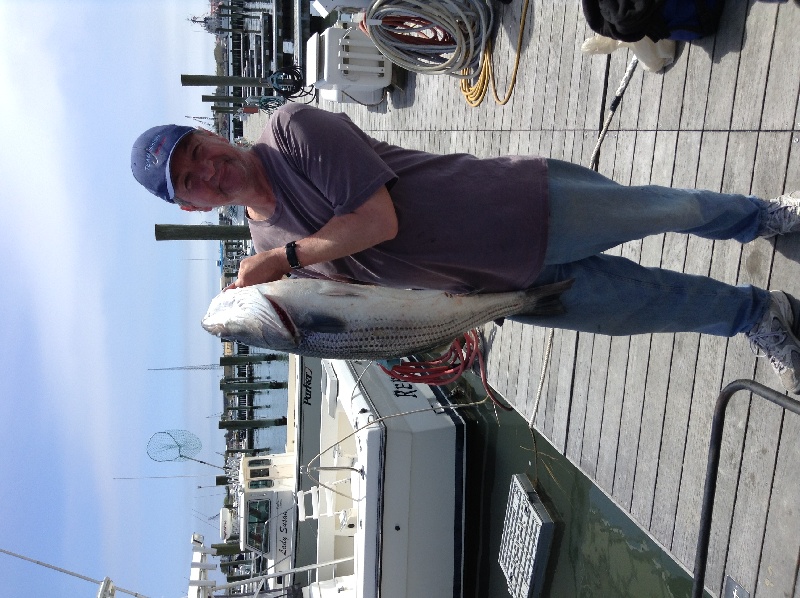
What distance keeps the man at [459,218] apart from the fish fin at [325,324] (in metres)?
0.19

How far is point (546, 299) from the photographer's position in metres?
2.24

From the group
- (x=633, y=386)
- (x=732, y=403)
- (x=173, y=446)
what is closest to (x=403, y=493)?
(x=633, y=386)

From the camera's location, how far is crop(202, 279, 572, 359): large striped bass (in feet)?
6.66

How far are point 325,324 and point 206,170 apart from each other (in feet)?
2.02

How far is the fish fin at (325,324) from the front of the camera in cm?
207

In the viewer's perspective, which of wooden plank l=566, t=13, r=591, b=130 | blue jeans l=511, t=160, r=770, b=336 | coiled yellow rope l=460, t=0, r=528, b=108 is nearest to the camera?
blue jeans l=511, t=160, r=770, b=336

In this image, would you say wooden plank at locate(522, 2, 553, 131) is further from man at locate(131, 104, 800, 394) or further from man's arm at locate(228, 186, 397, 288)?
man's arm at locate(228, 186, 397, 288)

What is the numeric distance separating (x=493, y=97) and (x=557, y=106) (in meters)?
1.07

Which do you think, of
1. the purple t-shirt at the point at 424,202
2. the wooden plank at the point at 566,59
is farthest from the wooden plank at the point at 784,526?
the wooden plank at the point at 566,59

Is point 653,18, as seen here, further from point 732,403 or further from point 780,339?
point 732,403

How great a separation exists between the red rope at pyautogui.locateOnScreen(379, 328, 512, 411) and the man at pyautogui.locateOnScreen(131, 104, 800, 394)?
3.15 meters

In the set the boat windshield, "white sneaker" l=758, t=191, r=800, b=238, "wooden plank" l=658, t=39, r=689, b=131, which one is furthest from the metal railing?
the boat windshield

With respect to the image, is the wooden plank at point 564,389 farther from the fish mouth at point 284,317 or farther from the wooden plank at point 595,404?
the fish mouth at point 284,317

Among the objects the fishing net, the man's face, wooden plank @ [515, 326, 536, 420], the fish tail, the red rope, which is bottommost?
the fishing net
